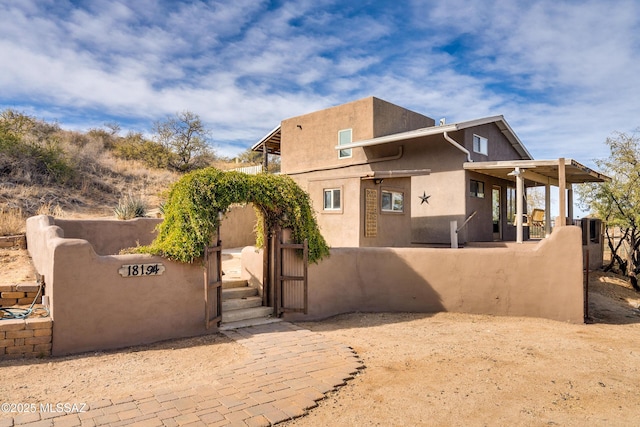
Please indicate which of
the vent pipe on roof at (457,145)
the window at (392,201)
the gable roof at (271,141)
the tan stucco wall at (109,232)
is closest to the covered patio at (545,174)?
the vent pipe on roof at (457,145)

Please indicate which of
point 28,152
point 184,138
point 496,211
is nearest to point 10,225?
point 28,152

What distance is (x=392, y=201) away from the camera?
1233cm

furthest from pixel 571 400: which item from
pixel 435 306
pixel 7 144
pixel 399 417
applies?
pixel 7 144

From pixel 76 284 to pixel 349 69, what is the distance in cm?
1608

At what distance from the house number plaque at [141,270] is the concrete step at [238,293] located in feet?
6.16

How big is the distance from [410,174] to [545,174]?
6.26m

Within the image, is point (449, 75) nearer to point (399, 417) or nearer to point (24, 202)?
point (399, 417)

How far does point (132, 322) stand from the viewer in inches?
244

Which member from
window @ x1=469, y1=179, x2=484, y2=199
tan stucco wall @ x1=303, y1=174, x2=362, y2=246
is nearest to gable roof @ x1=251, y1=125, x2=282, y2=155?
tan stucco wall @ x1=303, y1=174, x2=362, y2=246

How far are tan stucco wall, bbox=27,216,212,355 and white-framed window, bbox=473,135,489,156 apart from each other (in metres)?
11.5

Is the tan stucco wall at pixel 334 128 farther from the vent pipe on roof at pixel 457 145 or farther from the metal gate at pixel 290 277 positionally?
the metal gate at pixel 290 277

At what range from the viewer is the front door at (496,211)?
A: 15914 millimetres

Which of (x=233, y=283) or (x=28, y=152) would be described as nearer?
(x=233, y=283)

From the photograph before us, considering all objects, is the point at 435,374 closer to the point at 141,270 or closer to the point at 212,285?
the point at 212,285
